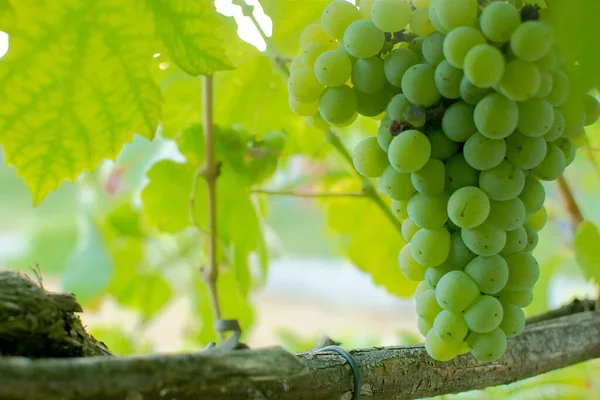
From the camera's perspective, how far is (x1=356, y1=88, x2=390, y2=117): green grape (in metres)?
0.43

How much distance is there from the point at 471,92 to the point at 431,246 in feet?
0.36

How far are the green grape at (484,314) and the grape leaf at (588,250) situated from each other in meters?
0.30

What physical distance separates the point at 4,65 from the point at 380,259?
0.53 m

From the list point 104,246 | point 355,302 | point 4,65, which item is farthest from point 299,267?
point 4,65

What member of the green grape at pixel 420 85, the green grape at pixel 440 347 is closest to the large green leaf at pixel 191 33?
the green grape at pixel 420 85

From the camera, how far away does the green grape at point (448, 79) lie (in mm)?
377

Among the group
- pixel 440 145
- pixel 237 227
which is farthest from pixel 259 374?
pixel 237 227

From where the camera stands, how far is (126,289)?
1181 mm

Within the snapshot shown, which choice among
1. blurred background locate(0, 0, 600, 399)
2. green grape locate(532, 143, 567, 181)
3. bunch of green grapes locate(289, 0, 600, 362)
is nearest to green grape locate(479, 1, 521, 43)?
bunch of green grapes locate(289, 0, 600, 362)

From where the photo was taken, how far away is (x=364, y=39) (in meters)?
0.40

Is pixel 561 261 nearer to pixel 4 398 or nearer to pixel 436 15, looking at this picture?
pixel 436 15

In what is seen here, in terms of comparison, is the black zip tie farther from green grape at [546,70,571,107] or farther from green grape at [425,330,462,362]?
green grape at [546,70,571,107]

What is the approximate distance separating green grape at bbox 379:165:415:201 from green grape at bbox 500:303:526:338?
11 centimetres

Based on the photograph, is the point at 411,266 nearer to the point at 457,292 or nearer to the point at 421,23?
the point at 457,292
